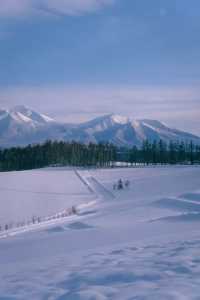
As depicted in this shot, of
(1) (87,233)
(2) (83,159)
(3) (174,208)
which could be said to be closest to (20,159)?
(2) (83,159)

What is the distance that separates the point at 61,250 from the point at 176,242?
3.41 m

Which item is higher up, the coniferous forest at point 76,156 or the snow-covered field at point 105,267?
the coniferous forest at point 76,156

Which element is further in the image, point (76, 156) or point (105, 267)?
point (76, 156)

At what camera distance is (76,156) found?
394ft

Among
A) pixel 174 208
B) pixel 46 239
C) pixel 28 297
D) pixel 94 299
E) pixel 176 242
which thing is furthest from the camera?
pixel 174 208

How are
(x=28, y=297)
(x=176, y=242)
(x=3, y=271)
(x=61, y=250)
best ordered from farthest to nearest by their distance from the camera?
(x=61, y=250) < (x=176, y=242) < (x=3, y=271) < (x=28, y=297)

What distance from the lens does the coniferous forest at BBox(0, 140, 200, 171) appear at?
377 ft

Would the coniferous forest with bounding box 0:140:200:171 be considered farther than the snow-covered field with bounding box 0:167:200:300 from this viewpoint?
Yes

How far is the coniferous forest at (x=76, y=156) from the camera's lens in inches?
4530

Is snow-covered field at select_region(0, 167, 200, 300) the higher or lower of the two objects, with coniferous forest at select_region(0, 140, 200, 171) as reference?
lower

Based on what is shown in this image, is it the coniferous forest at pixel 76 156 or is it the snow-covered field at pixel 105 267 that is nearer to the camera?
the snow-covered field at pixel 105 267

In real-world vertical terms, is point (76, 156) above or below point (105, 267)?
above

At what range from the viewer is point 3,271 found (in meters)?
9.44

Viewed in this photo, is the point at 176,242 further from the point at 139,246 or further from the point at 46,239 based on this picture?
the point at 46,239
